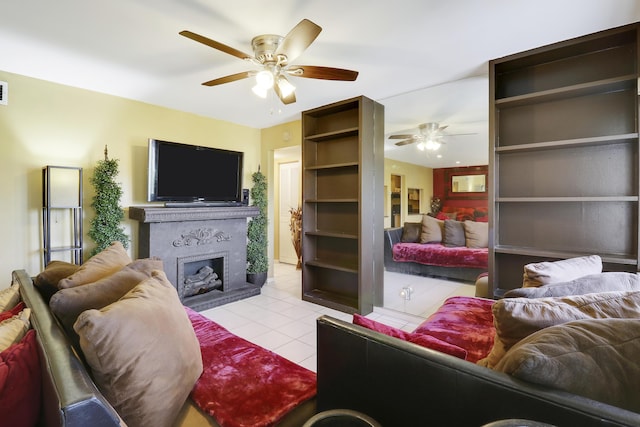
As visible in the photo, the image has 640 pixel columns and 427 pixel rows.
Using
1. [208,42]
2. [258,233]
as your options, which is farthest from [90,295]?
[258,233]

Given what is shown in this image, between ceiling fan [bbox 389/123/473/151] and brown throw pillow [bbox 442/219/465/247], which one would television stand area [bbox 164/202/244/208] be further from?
brown throw pillow [bbox 442/219/465/247]

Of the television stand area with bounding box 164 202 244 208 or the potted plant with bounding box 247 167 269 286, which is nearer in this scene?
the television stand area with bounding box 164 202 244 208

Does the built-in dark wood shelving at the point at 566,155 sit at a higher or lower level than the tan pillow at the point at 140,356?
higher

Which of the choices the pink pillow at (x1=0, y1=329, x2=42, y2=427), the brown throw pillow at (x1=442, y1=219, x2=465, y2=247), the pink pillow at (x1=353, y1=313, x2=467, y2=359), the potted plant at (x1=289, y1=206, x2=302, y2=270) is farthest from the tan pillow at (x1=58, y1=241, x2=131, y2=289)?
the potted plant at (x1=289, y1=206, x2=302, y2=270)

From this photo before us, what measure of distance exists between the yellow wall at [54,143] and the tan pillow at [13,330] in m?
2.35

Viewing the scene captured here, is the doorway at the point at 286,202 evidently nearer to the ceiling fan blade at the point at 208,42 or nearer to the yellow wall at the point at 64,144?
the yellow wall at the point at 64,144

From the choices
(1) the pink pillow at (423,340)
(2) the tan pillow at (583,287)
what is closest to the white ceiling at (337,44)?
(2) the tan pillow at (583,287)

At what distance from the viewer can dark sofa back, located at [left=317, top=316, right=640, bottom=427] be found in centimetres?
70

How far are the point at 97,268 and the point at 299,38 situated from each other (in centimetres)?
169

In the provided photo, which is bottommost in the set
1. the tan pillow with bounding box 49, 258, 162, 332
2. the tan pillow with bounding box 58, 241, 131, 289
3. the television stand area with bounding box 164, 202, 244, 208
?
the tan pillow with bounding box 49, 258, 162, 332

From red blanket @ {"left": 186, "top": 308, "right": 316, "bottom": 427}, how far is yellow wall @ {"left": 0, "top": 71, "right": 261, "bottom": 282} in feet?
8.07

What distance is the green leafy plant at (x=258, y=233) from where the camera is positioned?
429cm

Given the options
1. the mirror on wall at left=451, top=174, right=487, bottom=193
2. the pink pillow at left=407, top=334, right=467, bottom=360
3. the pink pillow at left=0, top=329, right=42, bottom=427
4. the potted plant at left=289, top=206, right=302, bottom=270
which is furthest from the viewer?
the potted plant at left=289, top=206, right=302, bottom=270

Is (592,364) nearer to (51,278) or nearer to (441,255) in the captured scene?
(51,278)
